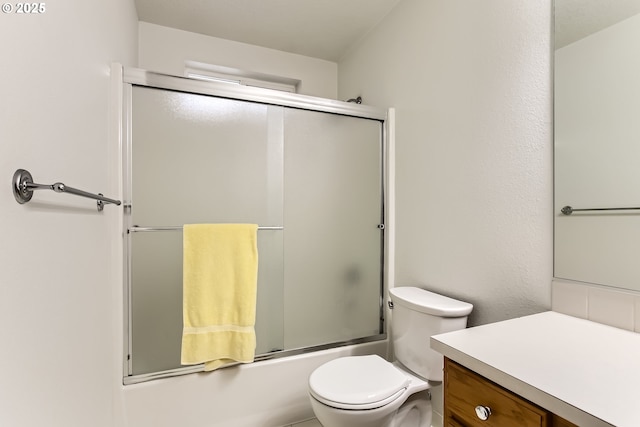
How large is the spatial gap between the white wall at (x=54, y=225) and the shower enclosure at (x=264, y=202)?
246 millimetres

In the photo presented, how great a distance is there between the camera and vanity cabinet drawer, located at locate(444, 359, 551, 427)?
65cm

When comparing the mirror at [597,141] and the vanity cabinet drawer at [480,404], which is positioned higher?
the mirror at [597,141]

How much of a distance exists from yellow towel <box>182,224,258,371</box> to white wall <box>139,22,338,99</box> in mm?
1177

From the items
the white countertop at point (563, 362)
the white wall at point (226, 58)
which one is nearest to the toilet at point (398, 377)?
the white countertop at point (563, 362)

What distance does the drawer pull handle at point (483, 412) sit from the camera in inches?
29.0

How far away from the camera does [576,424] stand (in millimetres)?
559

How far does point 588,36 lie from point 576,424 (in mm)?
1201

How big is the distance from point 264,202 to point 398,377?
111 centimetres

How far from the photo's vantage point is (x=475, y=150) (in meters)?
1.40

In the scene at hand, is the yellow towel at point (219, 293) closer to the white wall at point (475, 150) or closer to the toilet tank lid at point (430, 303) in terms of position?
the toilet tank lid at point (430, 303)

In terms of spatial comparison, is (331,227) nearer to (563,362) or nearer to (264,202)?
(264,202)

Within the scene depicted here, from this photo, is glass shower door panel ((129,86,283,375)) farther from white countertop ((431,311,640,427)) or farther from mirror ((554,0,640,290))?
mirror ((554,0,640,290))

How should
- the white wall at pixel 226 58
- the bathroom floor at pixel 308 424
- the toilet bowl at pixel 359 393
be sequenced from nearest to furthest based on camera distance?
the toilet bowl at pixel 359 393 → the bathroom floor at pixel 308 424 → the white wall at pixel 226 58

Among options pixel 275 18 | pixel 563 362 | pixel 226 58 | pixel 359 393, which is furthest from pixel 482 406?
pixel 226 58
